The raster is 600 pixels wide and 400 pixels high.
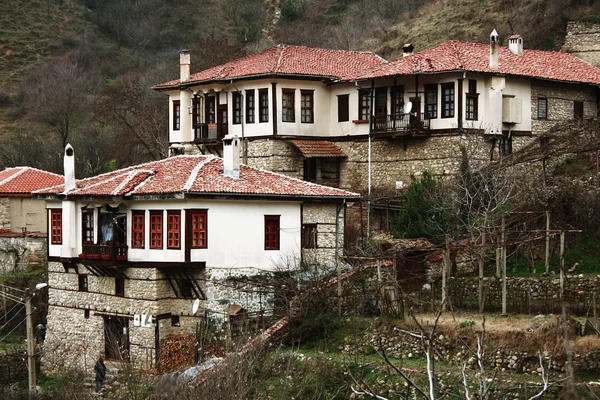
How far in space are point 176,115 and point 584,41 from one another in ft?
56.1

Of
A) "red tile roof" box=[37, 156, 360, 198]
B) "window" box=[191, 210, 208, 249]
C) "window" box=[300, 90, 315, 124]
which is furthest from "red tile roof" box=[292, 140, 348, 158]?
"window" box=[191, 210, 208, 249]

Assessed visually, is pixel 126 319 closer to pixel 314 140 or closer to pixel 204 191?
pixel 204 191

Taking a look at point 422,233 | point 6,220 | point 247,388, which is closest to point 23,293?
point 6,220

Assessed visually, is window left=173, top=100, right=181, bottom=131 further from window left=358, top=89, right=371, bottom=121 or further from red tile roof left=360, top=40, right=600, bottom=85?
red tile roof left=360, top=40, right=600, bottom=85

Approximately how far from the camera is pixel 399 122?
3725cm

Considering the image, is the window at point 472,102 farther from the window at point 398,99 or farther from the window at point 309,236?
the window at point 309,236

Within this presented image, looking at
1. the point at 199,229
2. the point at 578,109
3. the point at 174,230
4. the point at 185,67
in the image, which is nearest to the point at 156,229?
the point at 174,230

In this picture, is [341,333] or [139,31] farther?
[139,31]

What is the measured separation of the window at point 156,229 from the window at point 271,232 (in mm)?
2914

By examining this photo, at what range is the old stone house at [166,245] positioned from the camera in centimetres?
2900

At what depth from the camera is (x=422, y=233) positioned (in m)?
31.3

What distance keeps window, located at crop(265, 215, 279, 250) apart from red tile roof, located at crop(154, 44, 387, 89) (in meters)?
9.87

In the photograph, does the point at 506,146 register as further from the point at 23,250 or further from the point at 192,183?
the point at 23,250

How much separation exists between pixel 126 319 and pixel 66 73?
44.2m
